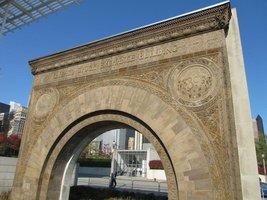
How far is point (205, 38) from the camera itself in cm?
Answer: 551

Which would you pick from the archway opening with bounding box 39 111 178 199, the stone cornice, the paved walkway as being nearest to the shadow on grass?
the archway opening with bounding box 39 111 178 199

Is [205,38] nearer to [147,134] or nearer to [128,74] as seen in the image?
[128,74]

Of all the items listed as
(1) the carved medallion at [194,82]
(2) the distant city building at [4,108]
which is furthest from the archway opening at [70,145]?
(2) the distant city building at [4,108]

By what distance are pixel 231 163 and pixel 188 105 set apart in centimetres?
146

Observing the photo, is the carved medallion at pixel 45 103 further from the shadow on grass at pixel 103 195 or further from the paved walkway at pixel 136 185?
the paved walkway at pixel 136 185

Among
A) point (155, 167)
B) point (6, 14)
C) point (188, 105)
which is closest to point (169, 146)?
point (188, 105)

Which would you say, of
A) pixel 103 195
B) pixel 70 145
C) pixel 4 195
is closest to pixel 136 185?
pixel 103 195

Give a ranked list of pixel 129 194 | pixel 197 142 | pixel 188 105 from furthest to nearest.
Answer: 1. pixel 129 194
2. pixel 188 105
3. pixel 197 142

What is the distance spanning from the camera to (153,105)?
5.69 meters

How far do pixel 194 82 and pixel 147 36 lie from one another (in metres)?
1.84

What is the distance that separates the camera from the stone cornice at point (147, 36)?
5.39 m

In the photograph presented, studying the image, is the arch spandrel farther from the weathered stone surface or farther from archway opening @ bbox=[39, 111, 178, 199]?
archway opening @ bbox=[39, 111, 178, 199]

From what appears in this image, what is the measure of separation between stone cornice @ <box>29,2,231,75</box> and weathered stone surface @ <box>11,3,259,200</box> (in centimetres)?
2

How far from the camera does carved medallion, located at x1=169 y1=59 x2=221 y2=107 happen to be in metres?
5.22
